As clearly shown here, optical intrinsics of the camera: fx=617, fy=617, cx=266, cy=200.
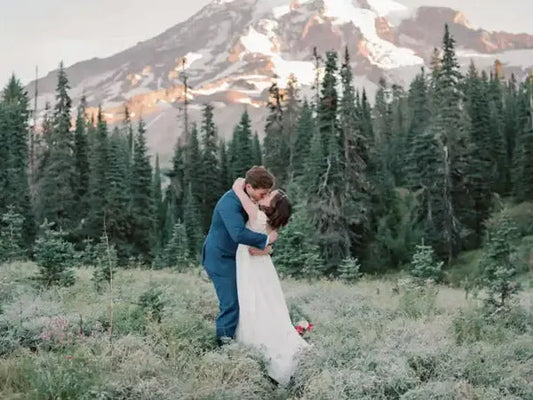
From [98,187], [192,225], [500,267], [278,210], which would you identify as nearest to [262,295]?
[278,210]

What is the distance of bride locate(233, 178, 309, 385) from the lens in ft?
23.9

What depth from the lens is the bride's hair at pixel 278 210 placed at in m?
7.36

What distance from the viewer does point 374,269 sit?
44688 millimetres

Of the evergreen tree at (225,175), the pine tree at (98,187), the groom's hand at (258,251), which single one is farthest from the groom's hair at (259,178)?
the evergreen tree at (225,175)

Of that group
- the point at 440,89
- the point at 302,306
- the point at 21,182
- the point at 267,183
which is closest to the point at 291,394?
the point at 267,183

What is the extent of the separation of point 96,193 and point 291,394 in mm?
46722

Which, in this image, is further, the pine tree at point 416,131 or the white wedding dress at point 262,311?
the pine tree at point 416,131

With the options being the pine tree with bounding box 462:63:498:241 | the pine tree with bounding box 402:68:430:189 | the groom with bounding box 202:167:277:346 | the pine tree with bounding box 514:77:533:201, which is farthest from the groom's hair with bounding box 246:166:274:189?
the pine tree with bounding box 514:77:533:201

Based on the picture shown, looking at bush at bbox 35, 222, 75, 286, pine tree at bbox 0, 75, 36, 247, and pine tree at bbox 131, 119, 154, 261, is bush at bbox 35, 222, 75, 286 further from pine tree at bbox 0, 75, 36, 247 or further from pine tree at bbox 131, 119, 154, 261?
pine tree at bbox 131, 119, 154, 261

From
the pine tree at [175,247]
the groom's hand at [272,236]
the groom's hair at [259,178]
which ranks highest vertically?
the groom's hair at [259,178]

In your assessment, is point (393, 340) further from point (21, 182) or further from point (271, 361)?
point (21, 182)

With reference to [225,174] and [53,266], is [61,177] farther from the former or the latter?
[53,266]

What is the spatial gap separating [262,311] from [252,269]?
1.69 ft

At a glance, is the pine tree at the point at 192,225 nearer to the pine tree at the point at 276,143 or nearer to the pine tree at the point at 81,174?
the pine tree at the point at 276,143
